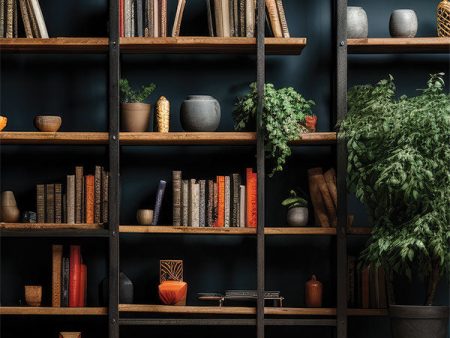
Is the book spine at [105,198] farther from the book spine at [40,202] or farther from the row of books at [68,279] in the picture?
the book spine at [40,202]

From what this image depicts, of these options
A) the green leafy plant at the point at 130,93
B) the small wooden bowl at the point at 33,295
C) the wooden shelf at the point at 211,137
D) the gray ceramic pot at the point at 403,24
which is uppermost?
the gray ceramic pot at the point at 403,24

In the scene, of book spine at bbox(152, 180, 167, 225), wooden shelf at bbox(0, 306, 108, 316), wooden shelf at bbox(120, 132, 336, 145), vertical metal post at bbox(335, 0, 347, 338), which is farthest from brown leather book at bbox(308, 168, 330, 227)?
wooden shelf at bbox(0, 306, 108, 316)

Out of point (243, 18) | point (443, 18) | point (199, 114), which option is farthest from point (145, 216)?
point (443, 18)

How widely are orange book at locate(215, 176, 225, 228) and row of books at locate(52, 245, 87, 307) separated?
2.86 ft

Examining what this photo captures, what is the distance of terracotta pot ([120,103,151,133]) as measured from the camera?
17.6ft

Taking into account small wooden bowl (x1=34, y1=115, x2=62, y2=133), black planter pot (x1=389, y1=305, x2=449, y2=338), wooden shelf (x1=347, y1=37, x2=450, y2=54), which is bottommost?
black planter pot (x1=389, y1=305, x2=449, y2=338)

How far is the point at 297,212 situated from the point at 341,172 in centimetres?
36

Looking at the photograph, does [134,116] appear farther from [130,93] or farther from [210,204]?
[210,204]

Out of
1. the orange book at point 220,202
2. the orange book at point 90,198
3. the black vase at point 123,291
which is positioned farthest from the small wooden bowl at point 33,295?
the orange book at point 220,202

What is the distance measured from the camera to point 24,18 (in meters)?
5.41

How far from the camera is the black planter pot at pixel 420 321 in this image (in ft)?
16.2

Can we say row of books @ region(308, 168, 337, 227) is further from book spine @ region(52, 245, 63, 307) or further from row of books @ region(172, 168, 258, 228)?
book spine @ region(52, 245, 63, 307)

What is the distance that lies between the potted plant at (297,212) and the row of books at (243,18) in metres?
0.99

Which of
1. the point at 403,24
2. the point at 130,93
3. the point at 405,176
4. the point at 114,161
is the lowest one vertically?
the point at 405,176
